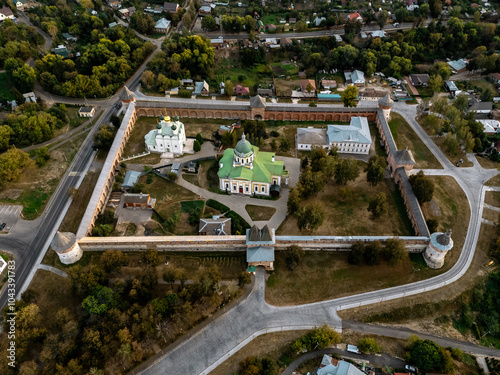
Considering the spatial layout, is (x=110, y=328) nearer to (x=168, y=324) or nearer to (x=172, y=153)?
(x=168, y=324)

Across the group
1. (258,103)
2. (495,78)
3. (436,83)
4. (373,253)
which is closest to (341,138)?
(258,103)

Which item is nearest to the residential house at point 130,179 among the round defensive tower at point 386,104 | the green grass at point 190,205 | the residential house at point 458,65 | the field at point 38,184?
the green grass at point 190,205

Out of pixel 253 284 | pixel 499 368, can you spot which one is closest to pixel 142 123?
pixel 253 284

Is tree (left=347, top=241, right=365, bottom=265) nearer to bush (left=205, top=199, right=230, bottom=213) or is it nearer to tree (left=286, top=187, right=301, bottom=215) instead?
tree (left=286, top=187, right=301, bottom=215)

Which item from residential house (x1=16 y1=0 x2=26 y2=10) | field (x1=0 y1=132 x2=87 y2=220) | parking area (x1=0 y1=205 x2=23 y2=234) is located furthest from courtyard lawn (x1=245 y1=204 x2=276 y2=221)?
residential house (x1=16 y1=0 x2=26 y2=10)

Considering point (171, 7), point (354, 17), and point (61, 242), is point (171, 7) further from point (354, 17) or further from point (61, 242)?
point (61, 242)

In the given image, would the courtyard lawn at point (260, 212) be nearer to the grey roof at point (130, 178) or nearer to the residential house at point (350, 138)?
the residential house at point (350, 138)
